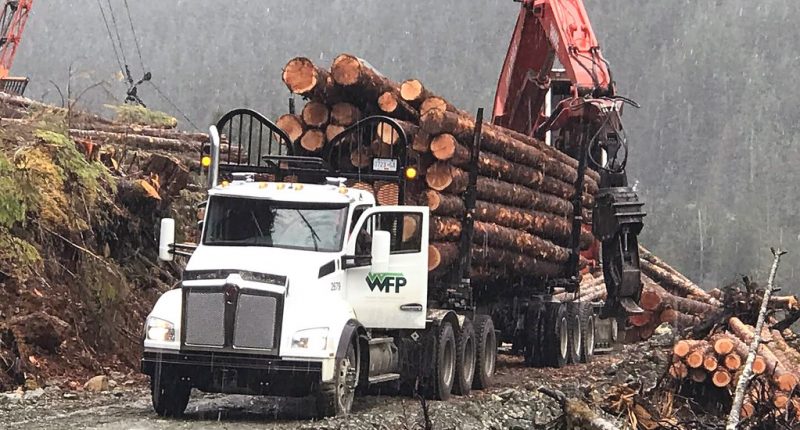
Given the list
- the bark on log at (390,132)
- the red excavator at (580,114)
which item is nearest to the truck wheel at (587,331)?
the red excavator at (580,114)

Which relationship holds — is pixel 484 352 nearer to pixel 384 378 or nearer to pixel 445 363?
pixel 445 363

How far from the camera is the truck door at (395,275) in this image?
11.8 meters

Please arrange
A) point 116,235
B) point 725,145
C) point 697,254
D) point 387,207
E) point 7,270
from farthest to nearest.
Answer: point 725,145, point 697,254, point 116,235, point 7,270, point 387,207

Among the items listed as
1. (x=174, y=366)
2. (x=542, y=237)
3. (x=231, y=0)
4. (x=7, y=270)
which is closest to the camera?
(x=174, y=366)

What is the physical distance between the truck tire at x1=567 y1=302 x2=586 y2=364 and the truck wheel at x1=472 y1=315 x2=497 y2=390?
13.7 feet

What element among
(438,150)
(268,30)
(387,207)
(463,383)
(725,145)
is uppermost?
(268,30)

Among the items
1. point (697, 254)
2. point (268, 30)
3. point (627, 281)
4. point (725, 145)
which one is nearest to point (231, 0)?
point (268, 30)

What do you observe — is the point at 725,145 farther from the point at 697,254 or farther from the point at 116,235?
the point at 116,235

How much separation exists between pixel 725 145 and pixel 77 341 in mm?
108312

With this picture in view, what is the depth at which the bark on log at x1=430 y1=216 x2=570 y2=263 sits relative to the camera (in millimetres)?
13508

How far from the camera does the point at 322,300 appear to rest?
10797 mm

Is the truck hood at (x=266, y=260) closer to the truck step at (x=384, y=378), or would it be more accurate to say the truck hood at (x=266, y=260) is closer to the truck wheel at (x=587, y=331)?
the truck step at (x=384, y=378)

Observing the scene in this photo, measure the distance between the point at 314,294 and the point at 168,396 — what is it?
170 centimetres

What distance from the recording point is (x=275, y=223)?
11.4 metres
